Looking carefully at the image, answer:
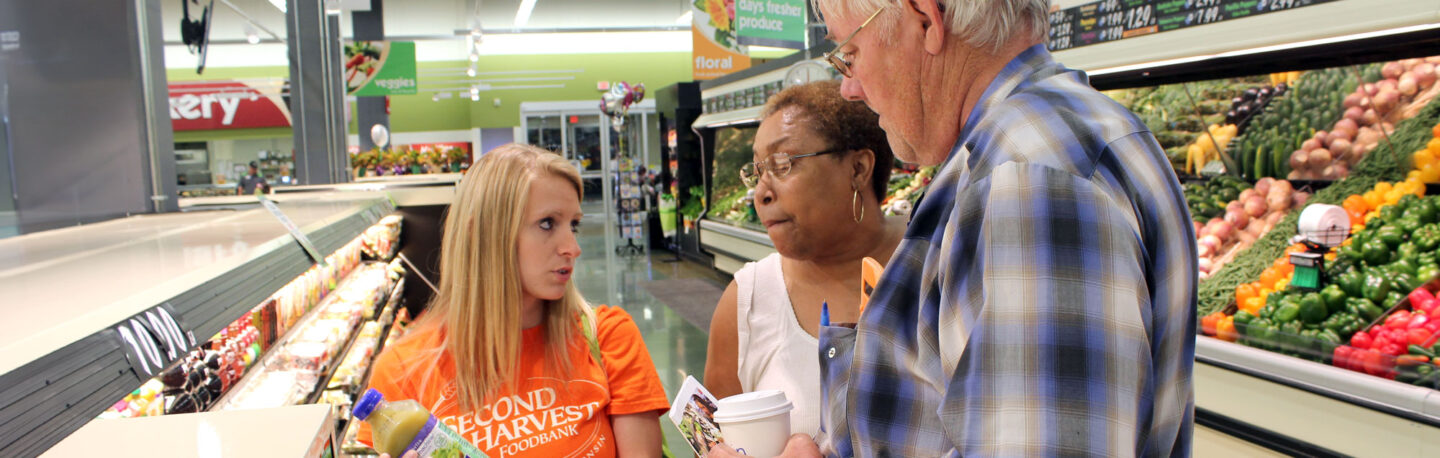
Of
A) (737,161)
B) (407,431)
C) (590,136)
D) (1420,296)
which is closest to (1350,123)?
(1420,296)

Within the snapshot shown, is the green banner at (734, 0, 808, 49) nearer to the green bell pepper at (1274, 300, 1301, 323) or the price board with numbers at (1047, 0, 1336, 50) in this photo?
the price board with numbers at (1047, 0, 1336, 50)

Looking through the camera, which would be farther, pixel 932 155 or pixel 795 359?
pixel 795 359

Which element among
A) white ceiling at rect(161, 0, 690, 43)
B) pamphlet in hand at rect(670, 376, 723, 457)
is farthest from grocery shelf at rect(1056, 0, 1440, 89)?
white ceiling at rect(161, 0, 690, 43)

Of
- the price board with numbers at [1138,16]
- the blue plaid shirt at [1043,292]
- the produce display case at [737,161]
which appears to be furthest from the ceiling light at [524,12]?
the blue plaid shirt at [1043,292]

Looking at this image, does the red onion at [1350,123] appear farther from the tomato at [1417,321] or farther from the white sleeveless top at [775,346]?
the white sleeveless top at [775,346]

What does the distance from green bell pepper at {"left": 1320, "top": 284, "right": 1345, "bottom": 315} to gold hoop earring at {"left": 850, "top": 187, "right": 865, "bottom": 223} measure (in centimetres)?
191

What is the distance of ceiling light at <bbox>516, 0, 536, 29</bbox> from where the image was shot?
1792 cm

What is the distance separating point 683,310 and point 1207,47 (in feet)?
17.9

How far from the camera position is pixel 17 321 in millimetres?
956

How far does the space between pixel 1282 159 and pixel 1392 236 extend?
39.4 inches

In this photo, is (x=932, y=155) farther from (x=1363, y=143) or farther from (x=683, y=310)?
(x=683, y=310)

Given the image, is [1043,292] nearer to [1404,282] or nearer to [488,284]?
[488,284]

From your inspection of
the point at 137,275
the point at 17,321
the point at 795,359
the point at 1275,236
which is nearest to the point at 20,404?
the point at 17,321

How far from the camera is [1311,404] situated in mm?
2590
